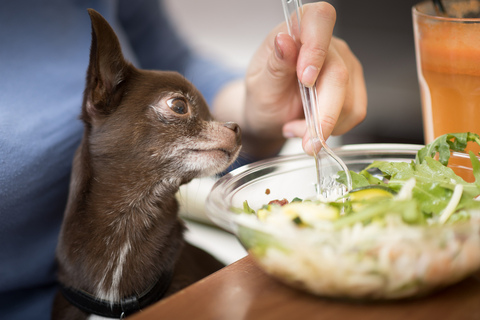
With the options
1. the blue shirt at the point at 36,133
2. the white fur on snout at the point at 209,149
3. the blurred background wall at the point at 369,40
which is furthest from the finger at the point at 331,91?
the blurred background wall at the point at 369,40

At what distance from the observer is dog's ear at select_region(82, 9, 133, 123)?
0.78 meters

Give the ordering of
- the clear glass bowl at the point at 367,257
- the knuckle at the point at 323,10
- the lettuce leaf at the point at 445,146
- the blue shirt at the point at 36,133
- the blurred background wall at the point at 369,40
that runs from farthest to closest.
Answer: the blurred background wall at the point at 369,40, the blue shirt at the point at 36,133, the knuckle at the point at 323,10, the lettuce leaf at the point at 445,146, the clear glass bowl at the point at 367,257

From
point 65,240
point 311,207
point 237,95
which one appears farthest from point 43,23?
point 311,207

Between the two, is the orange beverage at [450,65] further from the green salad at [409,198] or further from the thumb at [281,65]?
the thumb at [281,65]

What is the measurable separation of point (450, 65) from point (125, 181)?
735 millimetres

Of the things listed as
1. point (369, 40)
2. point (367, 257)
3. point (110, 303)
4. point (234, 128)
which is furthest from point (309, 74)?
point (369, 40)

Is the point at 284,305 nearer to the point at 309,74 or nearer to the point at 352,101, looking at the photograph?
the point at 309,74

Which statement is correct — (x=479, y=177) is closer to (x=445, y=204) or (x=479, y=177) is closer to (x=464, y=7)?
(x=445, y=204)

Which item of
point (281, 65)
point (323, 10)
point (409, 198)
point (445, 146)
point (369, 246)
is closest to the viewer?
point (369, 246)

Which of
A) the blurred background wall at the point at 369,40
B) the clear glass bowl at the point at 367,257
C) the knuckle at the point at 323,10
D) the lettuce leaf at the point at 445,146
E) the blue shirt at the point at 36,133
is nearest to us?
the clear glass bowl at the point at 367,257

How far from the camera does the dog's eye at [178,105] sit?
0.87 metres

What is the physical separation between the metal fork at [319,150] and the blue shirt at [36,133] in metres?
0.46

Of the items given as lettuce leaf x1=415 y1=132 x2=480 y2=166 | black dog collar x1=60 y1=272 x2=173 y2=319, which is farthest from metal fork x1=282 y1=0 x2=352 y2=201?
black dog collar x1=60 y1=272 x2=173 y2=319

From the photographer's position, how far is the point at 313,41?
814 millimetres
